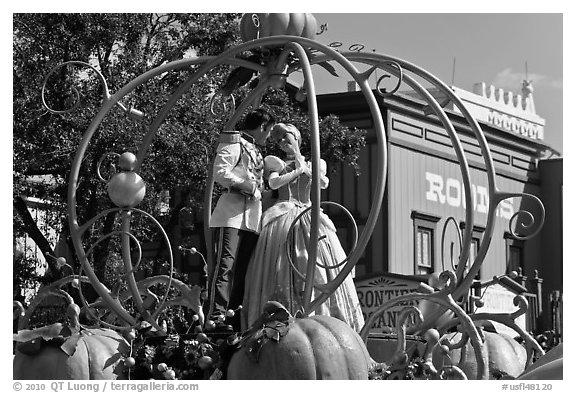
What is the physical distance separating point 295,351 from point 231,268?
1.65 meters

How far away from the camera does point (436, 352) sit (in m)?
4.43

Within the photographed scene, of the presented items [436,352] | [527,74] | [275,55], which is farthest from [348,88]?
[436,352]

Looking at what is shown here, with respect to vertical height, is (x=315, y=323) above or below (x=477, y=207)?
Answer: below

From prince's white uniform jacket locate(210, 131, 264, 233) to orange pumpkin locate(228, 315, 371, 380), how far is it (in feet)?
4.95

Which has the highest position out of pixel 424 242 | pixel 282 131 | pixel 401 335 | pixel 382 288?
pixel 424 242

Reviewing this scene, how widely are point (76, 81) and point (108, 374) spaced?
8941mm

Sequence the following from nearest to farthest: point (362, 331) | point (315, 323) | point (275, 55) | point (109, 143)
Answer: point (315, 323)
point (362, 331)
point (275, 55)
point (109, 143)

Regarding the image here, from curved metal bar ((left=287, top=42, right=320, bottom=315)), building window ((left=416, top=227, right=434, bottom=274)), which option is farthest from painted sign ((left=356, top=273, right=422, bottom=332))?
curved metal bar ((left=287, top=42, right=320, bottom=315))

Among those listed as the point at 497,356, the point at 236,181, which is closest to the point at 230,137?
the point at 236,181

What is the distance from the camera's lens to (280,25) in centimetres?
549

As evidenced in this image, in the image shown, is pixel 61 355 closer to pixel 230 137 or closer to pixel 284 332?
pixel 284 332

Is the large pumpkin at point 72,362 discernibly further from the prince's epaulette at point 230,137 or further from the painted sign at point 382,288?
the painted sign at point 382,288
